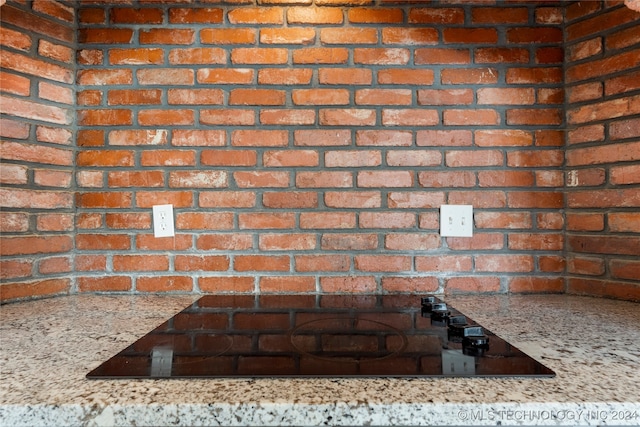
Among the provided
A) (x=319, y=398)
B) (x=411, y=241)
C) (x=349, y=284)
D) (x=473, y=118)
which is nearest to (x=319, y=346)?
(x=319, y=398)

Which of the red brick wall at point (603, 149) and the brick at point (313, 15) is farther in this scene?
the brick at point (313, 15)

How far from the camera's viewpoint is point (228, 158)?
136 centimetres

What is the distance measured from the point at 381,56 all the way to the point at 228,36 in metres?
0.57

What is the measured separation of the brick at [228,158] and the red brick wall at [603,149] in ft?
3.78

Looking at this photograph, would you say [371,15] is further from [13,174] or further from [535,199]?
[13,174]

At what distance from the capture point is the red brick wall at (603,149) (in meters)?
1.22

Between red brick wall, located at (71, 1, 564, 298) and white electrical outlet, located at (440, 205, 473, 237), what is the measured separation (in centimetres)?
3

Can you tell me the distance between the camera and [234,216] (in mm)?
1353

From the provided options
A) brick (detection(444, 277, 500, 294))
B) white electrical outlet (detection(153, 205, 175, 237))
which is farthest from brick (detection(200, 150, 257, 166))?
brick (detection(444, 277, 500, 294))

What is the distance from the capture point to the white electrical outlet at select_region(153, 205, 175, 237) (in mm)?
1349

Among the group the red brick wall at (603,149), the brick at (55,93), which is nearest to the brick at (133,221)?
the brick at (55,93)

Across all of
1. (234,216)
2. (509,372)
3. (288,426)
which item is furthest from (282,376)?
(234,216)

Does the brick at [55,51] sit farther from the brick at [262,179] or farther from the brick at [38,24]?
the brick at [262,179]

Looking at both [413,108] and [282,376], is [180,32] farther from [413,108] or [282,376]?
[282,376]
